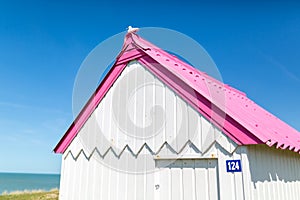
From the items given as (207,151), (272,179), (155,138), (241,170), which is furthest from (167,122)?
(272,179)

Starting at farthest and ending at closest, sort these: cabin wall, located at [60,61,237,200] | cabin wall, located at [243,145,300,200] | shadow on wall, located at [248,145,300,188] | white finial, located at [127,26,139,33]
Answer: white finial, located at [127,26,139,33]
cabin wall, located at [60,61,237,200]
shadow on wall, located at [248,145,300,188]
cabin wall, located at [243,145,300,200]

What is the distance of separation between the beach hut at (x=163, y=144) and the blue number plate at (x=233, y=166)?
1 cm

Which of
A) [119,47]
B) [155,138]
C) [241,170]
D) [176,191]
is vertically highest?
[119,47]

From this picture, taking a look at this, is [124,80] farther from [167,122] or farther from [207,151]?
[207,151]

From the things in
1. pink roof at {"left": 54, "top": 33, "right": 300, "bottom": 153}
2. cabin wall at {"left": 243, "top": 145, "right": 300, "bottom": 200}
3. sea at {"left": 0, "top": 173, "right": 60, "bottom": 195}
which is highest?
pink roof at {"left": 54, "top": 33, "right": 300, "bottom": 153}

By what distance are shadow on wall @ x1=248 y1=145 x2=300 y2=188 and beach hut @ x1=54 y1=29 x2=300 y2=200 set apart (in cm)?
1

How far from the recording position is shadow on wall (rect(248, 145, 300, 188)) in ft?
10.9

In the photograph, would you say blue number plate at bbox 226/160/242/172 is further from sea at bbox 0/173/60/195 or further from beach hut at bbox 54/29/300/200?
sea at bbox 0/173/60/195

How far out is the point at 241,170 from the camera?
319 cm

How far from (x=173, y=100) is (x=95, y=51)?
1.68 m

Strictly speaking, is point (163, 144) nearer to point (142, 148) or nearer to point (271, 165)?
point (142, 148)

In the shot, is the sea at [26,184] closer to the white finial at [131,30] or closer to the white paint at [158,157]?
the white paint at [158,157]

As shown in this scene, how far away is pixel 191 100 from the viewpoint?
3.71m

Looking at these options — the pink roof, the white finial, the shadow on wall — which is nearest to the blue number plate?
the shadow on wall
